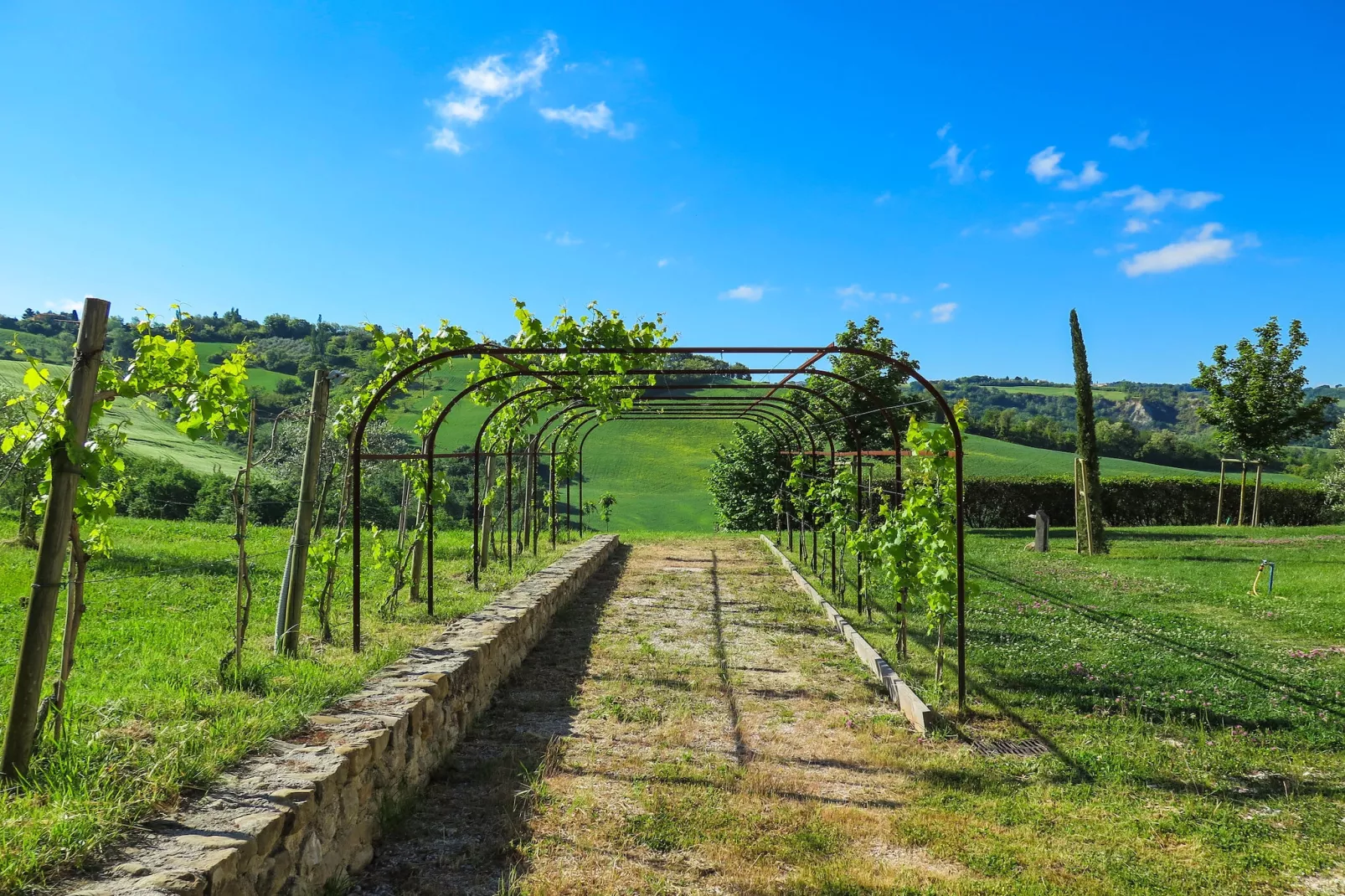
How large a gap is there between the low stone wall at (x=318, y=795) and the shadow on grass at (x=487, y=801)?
115 millimetres

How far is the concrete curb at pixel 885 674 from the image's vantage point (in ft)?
15.7

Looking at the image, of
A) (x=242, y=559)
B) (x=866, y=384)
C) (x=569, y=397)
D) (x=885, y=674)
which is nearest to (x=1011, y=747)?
(x=885, y=674)

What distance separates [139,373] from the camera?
3.22 metres

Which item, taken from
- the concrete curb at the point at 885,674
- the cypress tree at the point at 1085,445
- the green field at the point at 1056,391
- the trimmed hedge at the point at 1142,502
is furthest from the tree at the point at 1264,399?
the green field at the point at 1056,391

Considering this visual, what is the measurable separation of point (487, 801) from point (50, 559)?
6.99ft

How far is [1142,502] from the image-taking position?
20.9 meters

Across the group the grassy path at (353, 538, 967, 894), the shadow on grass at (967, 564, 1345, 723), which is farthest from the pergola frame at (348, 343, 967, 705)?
the shadow on grass at (967, 564, 1345, 723)

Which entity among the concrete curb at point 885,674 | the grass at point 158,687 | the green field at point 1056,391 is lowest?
the concrete curb at point 885,674

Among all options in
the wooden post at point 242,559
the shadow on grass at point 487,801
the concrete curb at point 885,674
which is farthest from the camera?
the concrete curb at point 885,674

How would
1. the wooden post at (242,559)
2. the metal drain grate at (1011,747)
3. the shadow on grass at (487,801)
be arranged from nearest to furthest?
the shadow on grass at (487,801)
the wooden post at (242,559)
the metal drain grate at (1011,747)

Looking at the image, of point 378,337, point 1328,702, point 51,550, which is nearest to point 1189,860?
point 1328,702

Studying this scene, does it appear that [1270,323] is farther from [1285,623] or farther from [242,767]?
[242,767]

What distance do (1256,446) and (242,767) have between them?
2127 centimetres

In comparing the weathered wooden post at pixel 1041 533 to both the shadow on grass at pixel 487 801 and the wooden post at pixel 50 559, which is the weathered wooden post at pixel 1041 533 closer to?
the shadow on grass at pixel 487 801
